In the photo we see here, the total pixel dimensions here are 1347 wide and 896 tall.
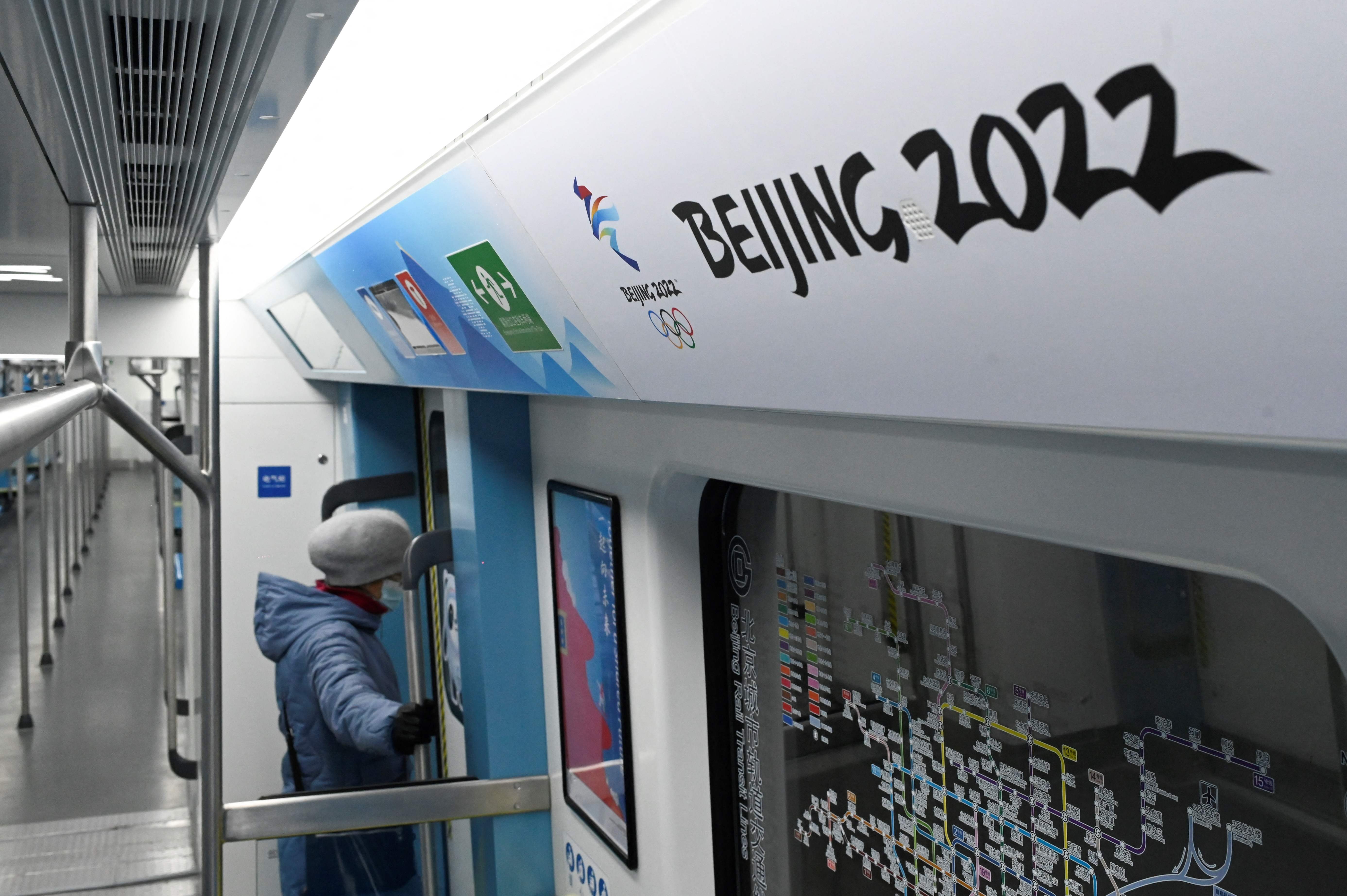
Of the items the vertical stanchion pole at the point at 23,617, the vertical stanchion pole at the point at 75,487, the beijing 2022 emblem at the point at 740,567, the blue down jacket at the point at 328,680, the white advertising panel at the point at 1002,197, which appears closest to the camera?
the white advertising panel at the point at 1002,197

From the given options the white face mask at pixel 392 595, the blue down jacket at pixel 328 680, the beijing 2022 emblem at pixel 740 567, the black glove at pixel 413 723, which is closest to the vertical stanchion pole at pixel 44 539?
the white face mask at pixel 392 595

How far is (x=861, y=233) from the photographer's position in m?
0.97

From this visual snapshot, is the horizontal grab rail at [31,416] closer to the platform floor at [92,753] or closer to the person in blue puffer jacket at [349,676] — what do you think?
the person in blue puffer jacket at [349,676]

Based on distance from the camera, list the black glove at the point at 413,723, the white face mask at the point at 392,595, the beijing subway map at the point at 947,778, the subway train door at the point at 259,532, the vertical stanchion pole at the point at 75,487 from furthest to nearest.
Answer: the vertical stanchion pole at the point at 75,487 < the subway train door at the point at 259,532 < the white face mask at the point at 392,595 < the black glove at the point at 413,723 < the beijing subway map at the point at 947,778

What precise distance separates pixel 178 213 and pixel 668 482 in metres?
1.21

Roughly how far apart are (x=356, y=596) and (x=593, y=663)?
126cm

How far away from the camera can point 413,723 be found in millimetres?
3266

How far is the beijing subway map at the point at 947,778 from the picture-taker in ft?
4.10

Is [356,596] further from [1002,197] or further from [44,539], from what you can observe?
[44,539]

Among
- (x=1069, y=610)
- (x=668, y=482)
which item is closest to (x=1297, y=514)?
(x=1069, y=610)

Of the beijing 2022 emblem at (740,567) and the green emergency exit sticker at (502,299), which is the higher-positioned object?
the green emergency exit sticker at (502,299)

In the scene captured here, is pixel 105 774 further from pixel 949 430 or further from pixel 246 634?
pixel 949 430

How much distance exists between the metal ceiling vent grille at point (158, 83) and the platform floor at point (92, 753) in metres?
4.26

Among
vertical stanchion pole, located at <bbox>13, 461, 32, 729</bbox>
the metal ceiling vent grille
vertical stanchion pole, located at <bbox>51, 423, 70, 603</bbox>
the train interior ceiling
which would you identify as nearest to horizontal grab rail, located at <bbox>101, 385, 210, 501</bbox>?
the train interior ceiling
